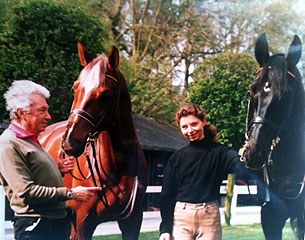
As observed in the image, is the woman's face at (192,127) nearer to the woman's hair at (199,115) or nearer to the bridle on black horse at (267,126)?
the woman's hair at (199,115)

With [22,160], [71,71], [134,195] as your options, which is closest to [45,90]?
[71,71]

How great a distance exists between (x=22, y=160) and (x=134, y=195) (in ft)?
2.12

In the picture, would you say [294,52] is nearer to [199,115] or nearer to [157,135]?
[199,115]

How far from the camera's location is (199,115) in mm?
2943

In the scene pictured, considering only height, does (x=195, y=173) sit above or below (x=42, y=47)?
below

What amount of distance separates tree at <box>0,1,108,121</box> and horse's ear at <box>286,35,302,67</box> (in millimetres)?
1042

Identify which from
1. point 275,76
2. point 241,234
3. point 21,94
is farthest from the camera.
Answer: point 241,234

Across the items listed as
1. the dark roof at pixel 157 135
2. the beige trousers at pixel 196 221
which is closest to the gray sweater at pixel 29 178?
the dark roof at pixel 157 135

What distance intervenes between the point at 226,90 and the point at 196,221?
30.0 inches

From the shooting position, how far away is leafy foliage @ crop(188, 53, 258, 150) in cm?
298

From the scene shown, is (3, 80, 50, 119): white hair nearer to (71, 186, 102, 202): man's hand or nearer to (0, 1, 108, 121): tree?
(0, 1, 108, 121): tree

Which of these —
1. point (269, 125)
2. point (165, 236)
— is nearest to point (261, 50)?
point (269, 125)

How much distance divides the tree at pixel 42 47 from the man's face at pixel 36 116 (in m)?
0.04

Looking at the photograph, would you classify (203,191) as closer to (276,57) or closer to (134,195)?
(134,195)
